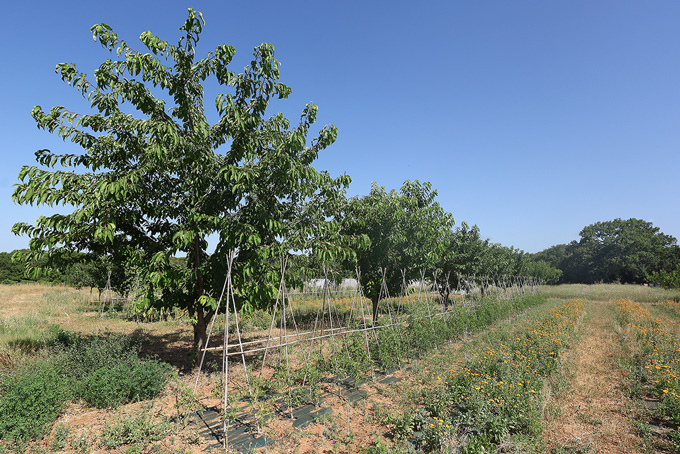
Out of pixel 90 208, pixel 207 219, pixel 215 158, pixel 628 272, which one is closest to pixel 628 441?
pixel 207 219

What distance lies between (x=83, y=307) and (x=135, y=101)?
17.6 meters

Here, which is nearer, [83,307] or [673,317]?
[673,317]

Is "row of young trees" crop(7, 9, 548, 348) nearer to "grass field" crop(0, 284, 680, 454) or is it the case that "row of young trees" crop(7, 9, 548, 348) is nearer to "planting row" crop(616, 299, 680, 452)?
"grass field" crop(0, 284, 680, 454)

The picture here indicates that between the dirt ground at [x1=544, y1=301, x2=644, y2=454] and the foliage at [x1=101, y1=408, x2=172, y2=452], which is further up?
the foliage at [x1=101, y1=408, x2=172, y2=452]

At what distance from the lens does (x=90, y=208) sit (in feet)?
16.0

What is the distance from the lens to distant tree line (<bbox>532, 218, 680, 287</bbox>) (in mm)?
48750

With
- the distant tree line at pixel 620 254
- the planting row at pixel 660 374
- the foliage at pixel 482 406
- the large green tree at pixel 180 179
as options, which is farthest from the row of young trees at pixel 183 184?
the distant tree line at pixel 620 254

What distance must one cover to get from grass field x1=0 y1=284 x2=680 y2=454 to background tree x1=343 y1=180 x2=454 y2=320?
125 inches

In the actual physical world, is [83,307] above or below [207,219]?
below

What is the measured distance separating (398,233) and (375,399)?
5.76m

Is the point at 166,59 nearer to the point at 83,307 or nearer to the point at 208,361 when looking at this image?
the point at 208,361

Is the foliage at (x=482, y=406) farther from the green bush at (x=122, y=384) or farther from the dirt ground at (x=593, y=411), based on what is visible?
the green bush at (x=122, y=384)

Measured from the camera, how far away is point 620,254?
5428 cm

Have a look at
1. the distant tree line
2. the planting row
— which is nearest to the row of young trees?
the planting row
